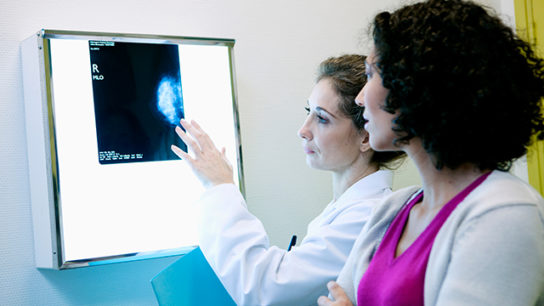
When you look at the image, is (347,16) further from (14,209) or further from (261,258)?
(14,209)

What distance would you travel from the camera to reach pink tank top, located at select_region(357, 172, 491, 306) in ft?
3.01

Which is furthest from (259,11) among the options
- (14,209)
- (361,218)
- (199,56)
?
(14,209)

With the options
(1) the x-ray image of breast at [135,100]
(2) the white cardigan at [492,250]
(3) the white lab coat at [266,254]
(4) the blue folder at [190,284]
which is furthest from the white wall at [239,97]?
(2) the white cardigan at [492,250]

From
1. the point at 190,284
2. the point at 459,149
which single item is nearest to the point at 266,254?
the point at 190,284

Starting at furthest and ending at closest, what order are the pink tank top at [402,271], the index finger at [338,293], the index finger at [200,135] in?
the index finger at [200,135] < the index finger at [338,293] < the pink tank top at [402,271]

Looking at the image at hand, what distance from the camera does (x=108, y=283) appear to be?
5.22ft

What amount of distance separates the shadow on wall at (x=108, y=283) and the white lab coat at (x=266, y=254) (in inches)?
12.7

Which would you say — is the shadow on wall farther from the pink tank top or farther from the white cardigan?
the white cardigan

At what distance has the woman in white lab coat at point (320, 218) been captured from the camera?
133 cm

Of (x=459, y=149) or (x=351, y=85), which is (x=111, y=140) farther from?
(x=459, y=149)

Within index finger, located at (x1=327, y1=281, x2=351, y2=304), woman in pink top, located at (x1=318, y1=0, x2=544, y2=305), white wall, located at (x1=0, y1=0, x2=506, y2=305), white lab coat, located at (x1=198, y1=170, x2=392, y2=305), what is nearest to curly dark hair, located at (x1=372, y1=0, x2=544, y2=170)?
woman in pink top, located at (x1=318, y1=0, x2=544, y2=305)

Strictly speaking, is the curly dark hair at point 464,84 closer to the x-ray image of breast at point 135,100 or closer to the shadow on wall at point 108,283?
the x-ray image of breast at point 135,100

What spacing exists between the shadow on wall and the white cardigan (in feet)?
3.24

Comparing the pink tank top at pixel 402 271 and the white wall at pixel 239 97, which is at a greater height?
the white wall at pixel 239 97
